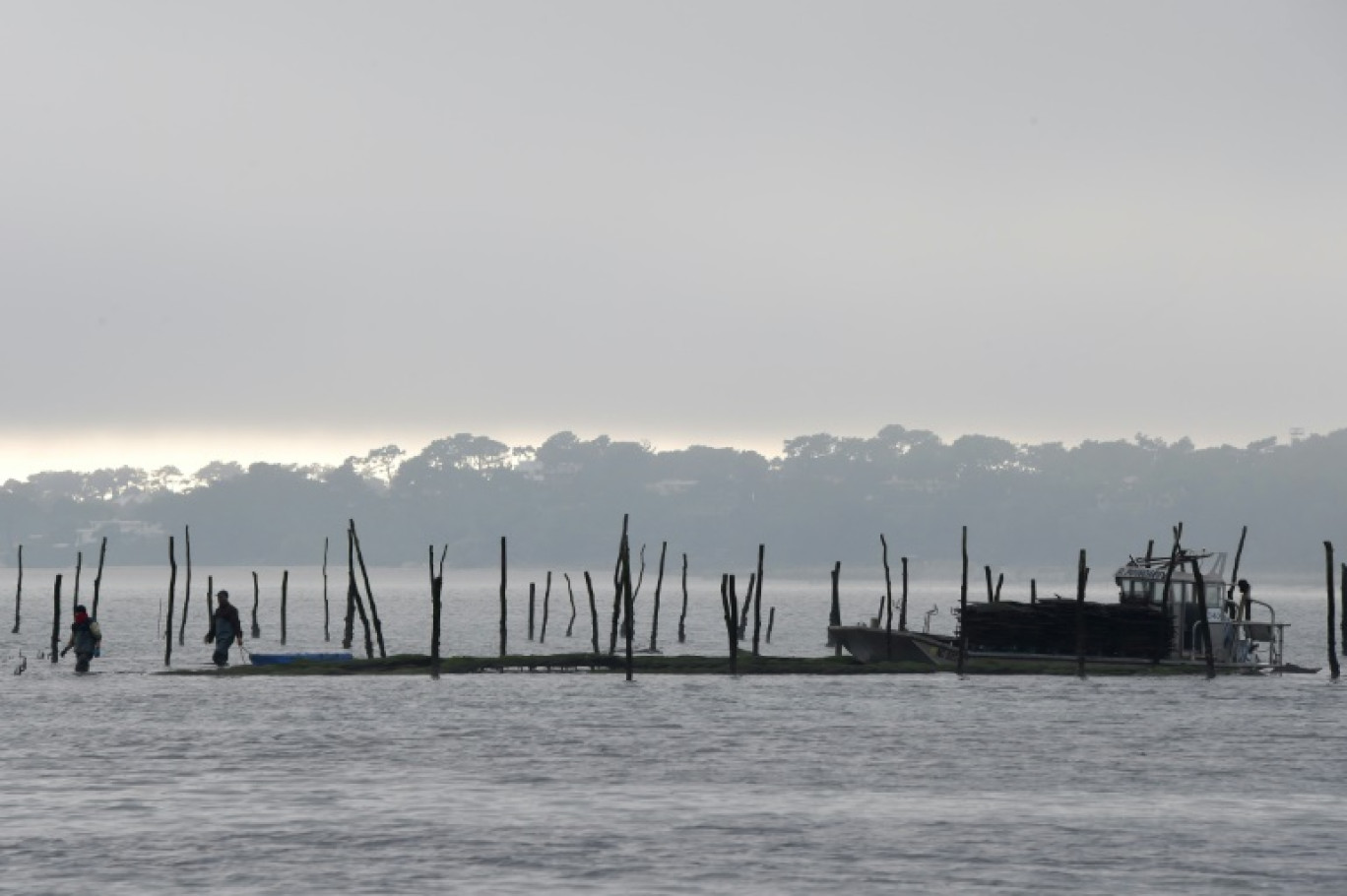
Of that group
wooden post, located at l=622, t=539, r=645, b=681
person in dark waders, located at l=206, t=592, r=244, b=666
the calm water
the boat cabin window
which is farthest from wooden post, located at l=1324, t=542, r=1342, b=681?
person in dark waders, located at l=206, t=592, r=244, b=666

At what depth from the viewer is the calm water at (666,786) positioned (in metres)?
25.3

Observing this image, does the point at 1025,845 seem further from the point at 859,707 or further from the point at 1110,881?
the point at 859,707

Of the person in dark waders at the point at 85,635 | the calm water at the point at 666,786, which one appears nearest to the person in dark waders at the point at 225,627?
the calm water at the point at 666,786

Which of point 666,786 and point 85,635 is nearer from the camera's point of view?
point 666,786

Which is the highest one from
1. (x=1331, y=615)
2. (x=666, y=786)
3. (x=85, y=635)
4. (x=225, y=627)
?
(x=1331, y=615)

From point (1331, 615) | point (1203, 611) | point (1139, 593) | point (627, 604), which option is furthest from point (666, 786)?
point (1331, 615)

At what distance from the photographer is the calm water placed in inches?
997

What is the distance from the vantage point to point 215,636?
5000 centimetres

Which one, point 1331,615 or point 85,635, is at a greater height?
point 1331,615

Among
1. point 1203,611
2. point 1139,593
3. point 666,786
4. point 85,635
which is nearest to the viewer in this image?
point 666,786

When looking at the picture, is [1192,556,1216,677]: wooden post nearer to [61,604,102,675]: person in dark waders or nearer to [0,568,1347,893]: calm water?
[0,568,1347,893]: calm water

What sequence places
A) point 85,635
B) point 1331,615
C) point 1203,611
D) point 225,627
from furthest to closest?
point 1331,615 < point 1203,611 < point 85,635 < point 225,627

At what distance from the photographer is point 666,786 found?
110 ft

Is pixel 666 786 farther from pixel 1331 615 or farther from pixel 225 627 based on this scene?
pixel 1331 615
